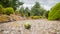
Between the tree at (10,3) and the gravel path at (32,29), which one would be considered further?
the tree at (10,3)

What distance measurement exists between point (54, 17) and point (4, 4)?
866 centimetres

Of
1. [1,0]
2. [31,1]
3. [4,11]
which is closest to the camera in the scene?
[4,11]

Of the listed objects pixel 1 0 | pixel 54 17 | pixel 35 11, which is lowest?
pixel 35 11

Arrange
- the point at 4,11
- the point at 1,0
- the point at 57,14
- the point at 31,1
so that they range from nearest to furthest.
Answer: the point at 57,14 → the point at 4,11 → the point at 1,0 → the point at 31,1

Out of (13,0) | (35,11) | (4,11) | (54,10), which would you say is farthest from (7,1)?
(35,11)

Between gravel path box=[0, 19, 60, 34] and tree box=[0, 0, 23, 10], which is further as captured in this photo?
tree box=[0, 0, 23, 10]

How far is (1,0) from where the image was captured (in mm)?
18578

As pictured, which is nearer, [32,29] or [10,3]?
[32,29]

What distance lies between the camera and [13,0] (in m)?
23.1

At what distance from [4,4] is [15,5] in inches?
148

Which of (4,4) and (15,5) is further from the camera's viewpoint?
(15,5)

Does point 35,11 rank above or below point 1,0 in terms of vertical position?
below

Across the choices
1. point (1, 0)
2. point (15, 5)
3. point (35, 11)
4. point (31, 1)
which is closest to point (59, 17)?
point (1, 0)

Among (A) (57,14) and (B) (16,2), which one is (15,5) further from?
(A) (57,14)
